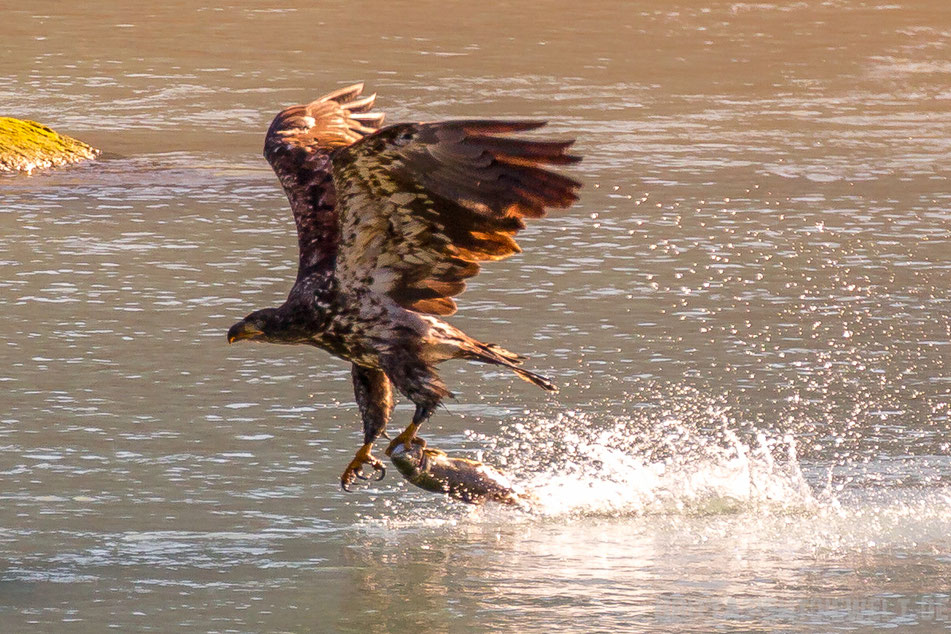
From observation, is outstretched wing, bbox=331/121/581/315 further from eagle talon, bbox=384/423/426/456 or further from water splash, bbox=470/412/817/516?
water splash, bbox=470/412/817/516

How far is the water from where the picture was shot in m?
7.94

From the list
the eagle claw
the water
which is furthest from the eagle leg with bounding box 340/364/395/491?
the water

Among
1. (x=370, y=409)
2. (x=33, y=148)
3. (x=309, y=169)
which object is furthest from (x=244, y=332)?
(x=33, y=148)

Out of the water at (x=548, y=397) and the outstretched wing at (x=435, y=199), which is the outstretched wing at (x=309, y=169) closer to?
the outstretched wing at (x=435, y=199)

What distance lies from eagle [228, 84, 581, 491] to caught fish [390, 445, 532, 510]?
0.09 m

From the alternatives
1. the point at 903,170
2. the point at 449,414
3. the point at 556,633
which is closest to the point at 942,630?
the point at 556,633

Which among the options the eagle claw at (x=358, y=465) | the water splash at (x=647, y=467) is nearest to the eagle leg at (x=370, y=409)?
the eagle claw at (x=358, y=465)

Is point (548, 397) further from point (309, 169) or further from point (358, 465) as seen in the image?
point (309, 169)

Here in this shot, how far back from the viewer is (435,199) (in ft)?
26.6

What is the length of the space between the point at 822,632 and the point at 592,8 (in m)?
22.1

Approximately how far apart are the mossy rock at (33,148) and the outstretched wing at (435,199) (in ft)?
32.0

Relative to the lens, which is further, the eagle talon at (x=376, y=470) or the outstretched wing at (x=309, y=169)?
the eagle talon at (x=376, y=470)

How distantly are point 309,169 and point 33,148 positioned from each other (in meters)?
9.79

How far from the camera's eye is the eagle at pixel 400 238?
25.8 ft
